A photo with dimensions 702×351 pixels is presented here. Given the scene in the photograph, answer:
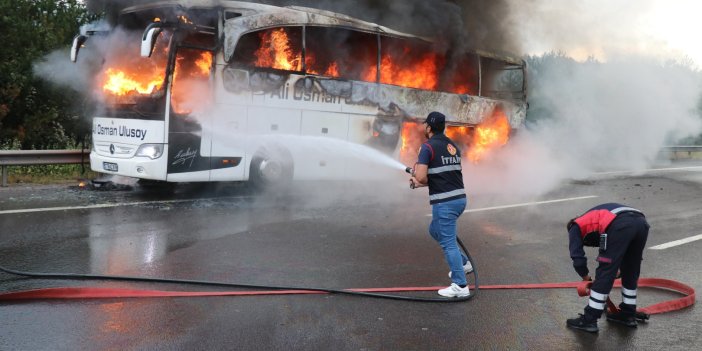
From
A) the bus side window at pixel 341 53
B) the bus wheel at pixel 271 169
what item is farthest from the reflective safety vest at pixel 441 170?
the bus side window at pixel 341 53

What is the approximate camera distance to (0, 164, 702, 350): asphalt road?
4.45 meters

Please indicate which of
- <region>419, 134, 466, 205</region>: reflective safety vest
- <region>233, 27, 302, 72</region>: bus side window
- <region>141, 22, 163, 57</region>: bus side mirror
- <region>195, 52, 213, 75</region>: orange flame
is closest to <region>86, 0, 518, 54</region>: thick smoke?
<region>233, 27, 302, 72</region>: bus side window

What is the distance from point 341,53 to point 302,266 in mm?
7102

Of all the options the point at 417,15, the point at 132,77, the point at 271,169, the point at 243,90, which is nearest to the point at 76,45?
the point at 132,77

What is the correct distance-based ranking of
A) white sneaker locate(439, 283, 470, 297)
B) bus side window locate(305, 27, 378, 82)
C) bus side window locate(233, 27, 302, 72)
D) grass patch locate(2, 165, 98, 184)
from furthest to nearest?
grass patch locate(2, 165, 98, 184), bus side window locate(305, 27, 378, 82), bus side window locate(233, 27, 302, 72), white sneaker locate(439, 283, 470, 297)

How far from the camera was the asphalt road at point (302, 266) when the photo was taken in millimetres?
4453

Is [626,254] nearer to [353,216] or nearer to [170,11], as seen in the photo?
[353,216]

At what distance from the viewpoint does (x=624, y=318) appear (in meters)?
5.04

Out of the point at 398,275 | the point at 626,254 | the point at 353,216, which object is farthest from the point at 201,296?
the point at 353,216

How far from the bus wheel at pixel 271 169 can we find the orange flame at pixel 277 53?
1.57 meters

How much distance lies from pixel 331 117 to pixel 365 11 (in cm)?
316

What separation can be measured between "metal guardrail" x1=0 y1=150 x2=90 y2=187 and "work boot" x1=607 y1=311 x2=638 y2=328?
35.7 ft

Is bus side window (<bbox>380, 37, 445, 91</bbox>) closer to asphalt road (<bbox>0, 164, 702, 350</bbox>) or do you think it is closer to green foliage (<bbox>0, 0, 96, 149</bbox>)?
asphalt road (<bbox>0, 164, 702, 350</bbox>)

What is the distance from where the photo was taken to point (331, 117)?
41.0ft
